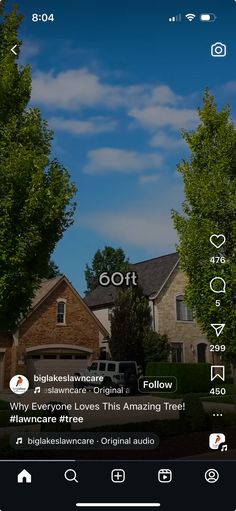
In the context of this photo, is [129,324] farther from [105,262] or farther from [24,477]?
[24,477]

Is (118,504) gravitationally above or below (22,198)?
below

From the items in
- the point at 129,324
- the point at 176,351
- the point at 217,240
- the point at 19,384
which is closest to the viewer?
the point at 19,384

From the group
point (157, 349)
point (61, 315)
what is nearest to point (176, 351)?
point (157, 349)

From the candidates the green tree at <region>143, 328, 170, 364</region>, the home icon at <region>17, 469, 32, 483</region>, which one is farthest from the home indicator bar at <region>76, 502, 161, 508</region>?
the green tree at <region>143, 328, 170, 364</region>

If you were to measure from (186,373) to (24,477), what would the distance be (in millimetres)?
1874

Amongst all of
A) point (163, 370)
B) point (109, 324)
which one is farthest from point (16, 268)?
point (163, 370)

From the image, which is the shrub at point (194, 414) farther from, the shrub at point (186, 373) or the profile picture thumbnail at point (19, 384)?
the profile picture thumbnail at point (19, 384)

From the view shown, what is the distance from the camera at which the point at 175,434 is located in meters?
5.84

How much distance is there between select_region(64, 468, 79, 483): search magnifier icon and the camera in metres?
3.78

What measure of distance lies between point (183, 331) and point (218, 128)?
355 cm

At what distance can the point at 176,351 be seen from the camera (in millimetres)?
5309

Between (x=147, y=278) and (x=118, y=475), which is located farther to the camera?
(x=147, y=278)

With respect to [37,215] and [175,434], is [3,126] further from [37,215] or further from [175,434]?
[175,434]

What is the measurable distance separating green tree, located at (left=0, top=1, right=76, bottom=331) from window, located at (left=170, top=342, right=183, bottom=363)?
99.2 inches
